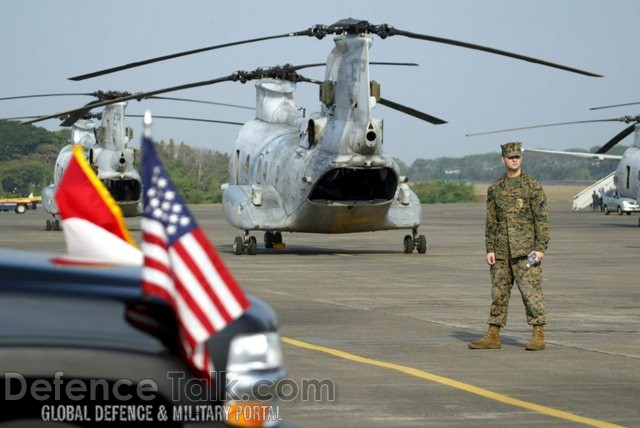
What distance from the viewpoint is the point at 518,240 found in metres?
14.2

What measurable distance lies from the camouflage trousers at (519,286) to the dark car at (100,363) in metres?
9.05

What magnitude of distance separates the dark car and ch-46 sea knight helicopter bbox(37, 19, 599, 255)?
73.2 feet

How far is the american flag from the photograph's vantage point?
522cm

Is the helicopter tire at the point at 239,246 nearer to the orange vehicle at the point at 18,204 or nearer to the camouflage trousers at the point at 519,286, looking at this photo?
the camouflage trousers at the point at 519,286

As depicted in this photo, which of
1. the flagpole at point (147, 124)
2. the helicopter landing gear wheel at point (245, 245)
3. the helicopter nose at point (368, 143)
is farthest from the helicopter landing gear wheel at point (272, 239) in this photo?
the flagpole at point (147, 124)

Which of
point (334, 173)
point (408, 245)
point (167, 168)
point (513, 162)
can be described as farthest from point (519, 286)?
point (167, 168)

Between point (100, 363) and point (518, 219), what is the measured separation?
9.55 metres

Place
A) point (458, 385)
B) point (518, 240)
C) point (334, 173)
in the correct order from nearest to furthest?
point (458, 385), point (518, 240), point (334, 173)

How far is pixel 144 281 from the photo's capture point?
17.5 feet

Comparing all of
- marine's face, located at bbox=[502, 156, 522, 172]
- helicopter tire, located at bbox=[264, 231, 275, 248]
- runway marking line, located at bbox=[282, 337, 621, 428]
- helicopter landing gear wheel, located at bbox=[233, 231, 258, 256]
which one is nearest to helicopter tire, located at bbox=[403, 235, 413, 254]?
helicopter landing gear wheel, located at bbox=[233, 231, 258, 256]

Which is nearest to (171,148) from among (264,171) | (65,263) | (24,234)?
(24,234)

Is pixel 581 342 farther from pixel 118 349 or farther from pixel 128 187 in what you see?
pixel 128 187

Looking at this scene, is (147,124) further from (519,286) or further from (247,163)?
(247,163)

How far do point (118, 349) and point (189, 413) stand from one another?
35 cm
